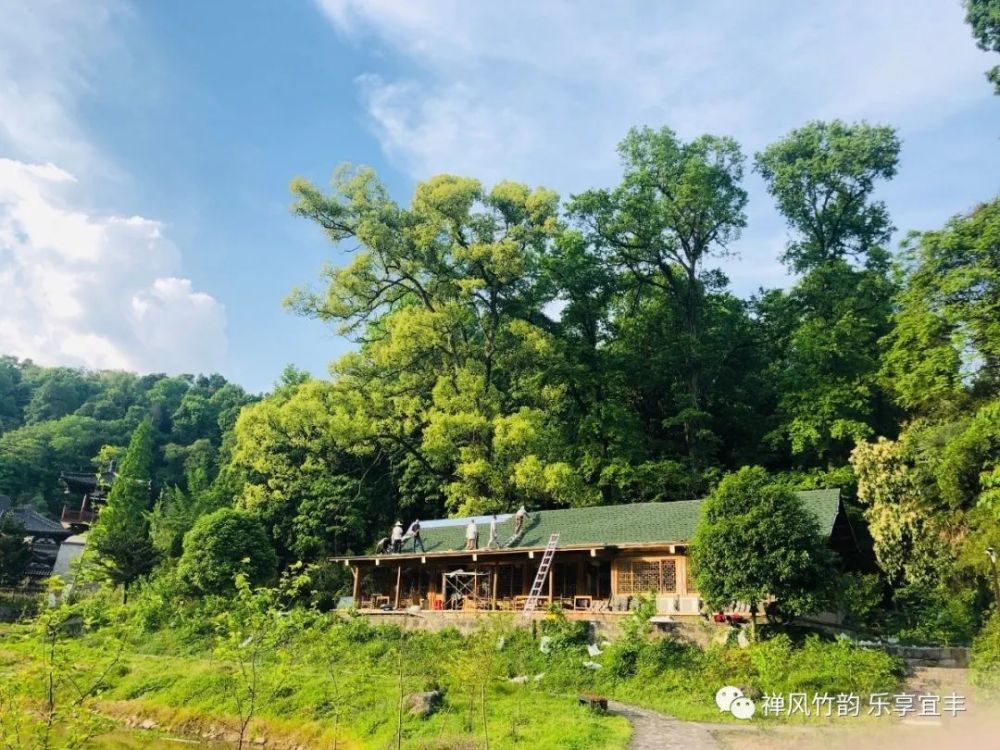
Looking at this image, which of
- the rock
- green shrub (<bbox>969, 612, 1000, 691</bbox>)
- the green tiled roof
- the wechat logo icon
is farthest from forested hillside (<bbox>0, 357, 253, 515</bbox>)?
green shrub (<bbox>969, 612, 1000, 691</bbox>)

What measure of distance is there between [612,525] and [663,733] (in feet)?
31.5

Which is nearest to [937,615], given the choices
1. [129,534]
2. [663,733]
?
[663,733]

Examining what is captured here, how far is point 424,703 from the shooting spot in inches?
548

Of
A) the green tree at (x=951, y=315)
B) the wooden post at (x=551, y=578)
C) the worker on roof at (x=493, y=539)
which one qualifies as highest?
the green tree at (x=951, y=315)

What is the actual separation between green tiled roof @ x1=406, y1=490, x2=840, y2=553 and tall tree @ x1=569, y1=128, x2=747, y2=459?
7.64 m

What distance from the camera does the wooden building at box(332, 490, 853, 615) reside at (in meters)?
18.4

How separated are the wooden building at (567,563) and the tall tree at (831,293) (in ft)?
24.7

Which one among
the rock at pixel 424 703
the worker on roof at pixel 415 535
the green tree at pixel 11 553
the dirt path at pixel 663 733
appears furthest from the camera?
the green tree at pixel 11 553

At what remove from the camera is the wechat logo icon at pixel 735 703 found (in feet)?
41.6

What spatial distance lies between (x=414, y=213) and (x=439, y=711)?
2216cm

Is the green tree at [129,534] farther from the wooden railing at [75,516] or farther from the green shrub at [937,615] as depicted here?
the green shrub at [937,615]

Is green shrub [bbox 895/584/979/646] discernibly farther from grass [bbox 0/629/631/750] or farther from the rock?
the rock

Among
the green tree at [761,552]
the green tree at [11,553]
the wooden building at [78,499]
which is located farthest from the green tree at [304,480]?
the wooden building at [78,499]

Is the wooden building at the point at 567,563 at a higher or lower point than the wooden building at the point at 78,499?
lower
